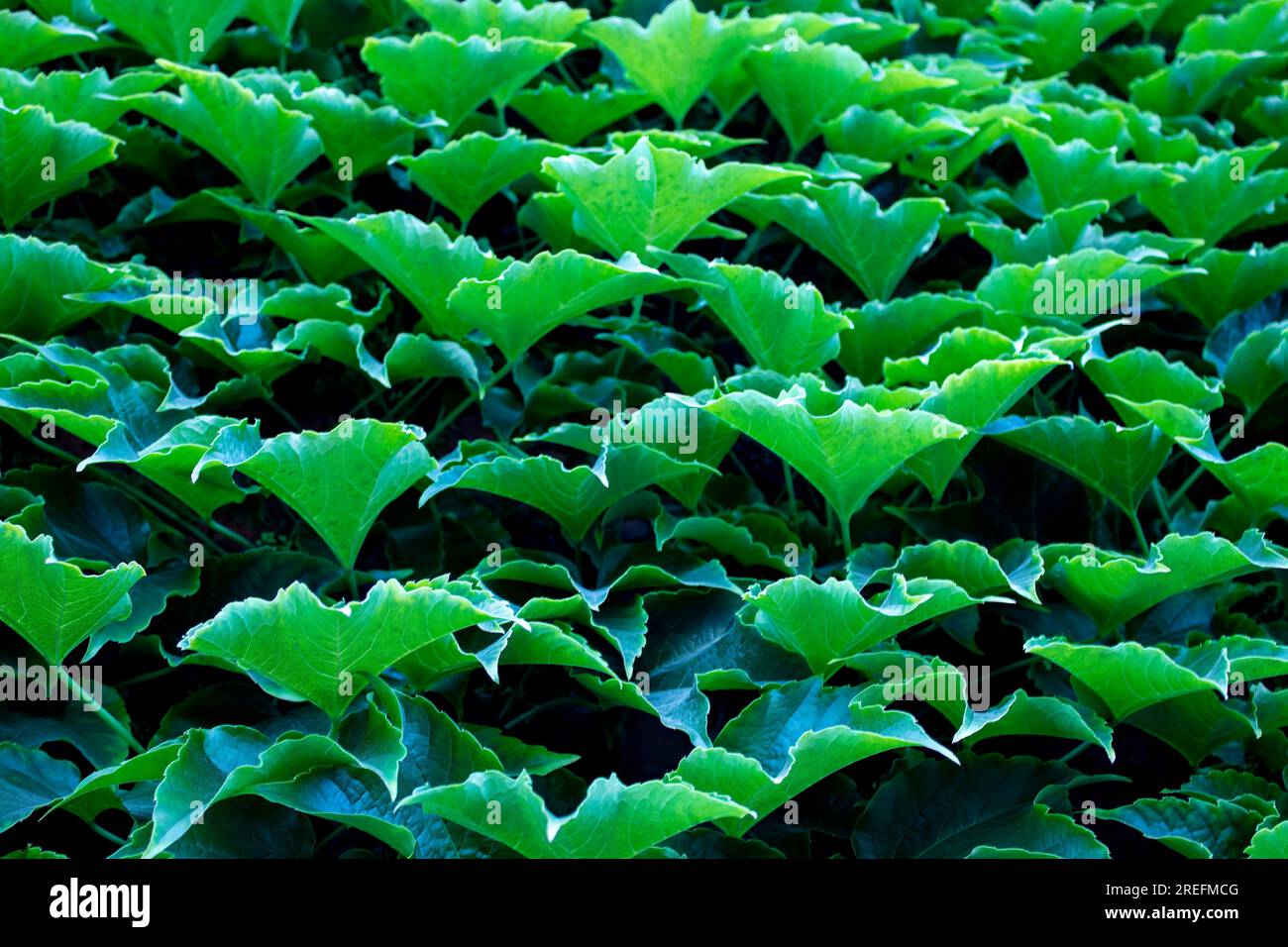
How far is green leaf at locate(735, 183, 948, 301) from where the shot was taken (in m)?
1.72

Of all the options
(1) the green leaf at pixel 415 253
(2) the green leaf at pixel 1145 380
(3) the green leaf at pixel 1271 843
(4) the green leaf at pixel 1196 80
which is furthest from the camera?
(4) the green leaf at pixel 1196 80

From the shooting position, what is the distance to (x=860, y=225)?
174 cm

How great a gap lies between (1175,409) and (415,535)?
0.93m

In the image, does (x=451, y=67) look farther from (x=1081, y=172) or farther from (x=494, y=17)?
(x=1081, y=172)

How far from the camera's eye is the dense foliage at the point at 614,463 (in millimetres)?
1242

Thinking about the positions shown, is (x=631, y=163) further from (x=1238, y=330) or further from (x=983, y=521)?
(x=1238, y=330)

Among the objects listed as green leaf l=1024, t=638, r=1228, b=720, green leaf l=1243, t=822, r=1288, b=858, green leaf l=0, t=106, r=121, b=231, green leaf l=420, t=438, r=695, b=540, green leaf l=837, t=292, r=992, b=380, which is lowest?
green leaf l=1243, t=822, r=1288, b=858

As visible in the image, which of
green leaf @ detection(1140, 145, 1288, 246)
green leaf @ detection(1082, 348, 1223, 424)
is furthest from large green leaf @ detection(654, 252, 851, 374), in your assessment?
green leaf @ detection(1140, 145, 1288, 246)

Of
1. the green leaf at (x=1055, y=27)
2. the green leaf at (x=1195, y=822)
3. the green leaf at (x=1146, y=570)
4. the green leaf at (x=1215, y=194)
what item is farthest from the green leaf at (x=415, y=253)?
the green leaf at (x=1055, y=27)

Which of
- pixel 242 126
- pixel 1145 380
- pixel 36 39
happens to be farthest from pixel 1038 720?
pixel 36 39

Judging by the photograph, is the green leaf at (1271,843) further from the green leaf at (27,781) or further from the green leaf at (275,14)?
the green leaf at (275,14)

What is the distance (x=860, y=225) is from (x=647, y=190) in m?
0.36

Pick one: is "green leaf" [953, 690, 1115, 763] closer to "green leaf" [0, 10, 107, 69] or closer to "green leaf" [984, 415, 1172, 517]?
"green leaf" [984, 415, 1172, 517]

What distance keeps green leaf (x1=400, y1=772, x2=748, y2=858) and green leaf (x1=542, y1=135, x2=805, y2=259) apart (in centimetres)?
74
